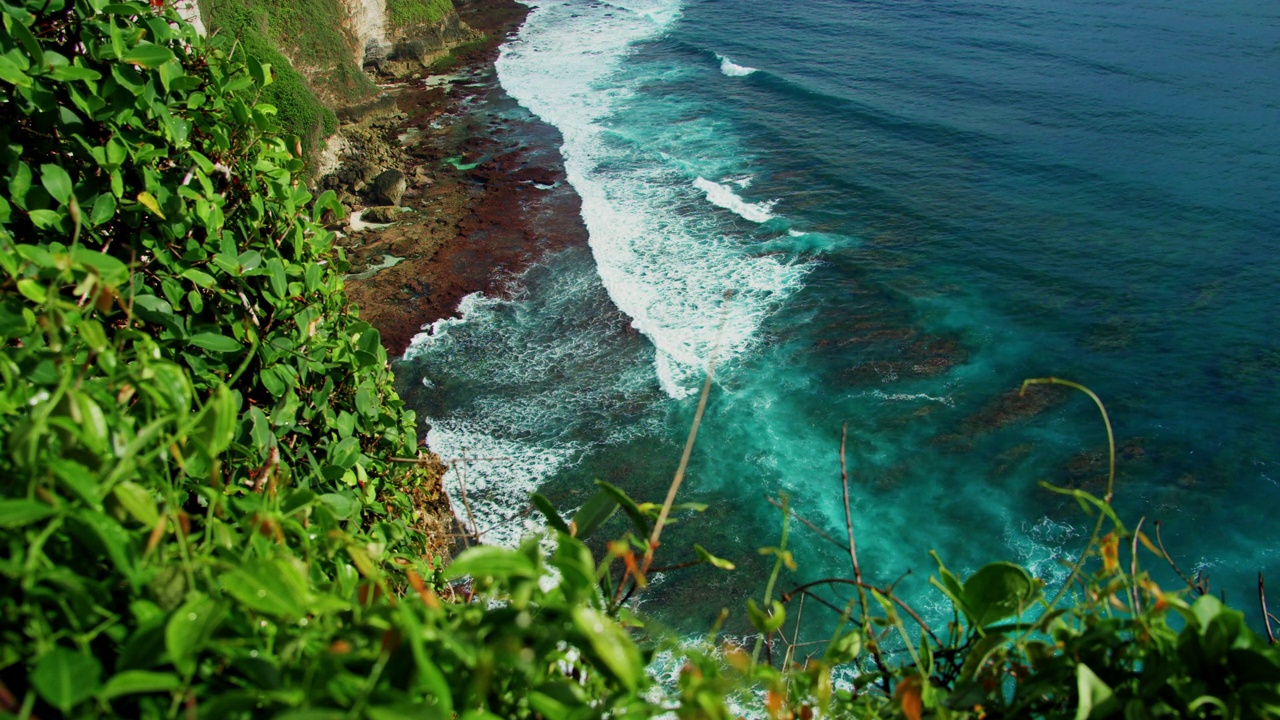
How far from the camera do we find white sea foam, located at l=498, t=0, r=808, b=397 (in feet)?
58.5

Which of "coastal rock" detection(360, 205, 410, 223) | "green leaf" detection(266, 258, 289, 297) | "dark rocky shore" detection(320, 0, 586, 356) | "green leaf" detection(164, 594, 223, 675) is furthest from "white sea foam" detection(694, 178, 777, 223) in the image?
"green leaf" detection(164, 594, 223, 675)

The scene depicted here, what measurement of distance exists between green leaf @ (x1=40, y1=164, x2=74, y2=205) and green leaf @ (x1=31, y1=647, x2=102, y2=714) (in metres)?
2.11

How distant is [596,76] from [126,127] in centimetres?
3325

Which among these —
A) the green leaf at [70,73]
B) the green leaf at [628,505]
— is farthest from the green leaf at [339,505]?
the green leaf at [70,73]

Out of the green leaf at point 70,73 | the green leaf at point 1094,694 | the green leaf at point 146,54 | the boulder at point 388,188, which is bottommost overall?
the boulder at point 388,188

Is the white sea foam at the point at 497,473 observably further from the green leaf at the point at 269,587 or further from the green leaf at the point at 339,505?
the green leaf at the point at 269,587

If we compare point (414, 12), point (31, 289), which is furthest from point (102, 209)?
point (414, 12)

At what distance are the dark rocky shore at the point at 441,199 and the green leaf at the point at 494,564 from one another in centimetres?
1650

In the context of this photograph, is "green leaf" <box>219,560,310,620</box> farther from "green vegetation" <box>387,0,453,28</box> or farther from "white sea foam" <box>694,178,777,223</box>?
"green vegetation" <box>387,0,453,28</box>

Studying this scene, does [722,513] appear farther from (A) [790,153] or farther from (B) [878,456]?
(A) [790,153]

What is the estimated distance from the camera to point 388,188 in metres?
22.7

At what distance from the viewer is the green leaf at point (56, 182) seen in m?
2.78

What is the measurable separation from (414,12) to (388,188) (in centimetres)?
1824

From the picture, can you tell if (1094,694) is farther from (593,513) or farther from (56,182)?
(56,182)
